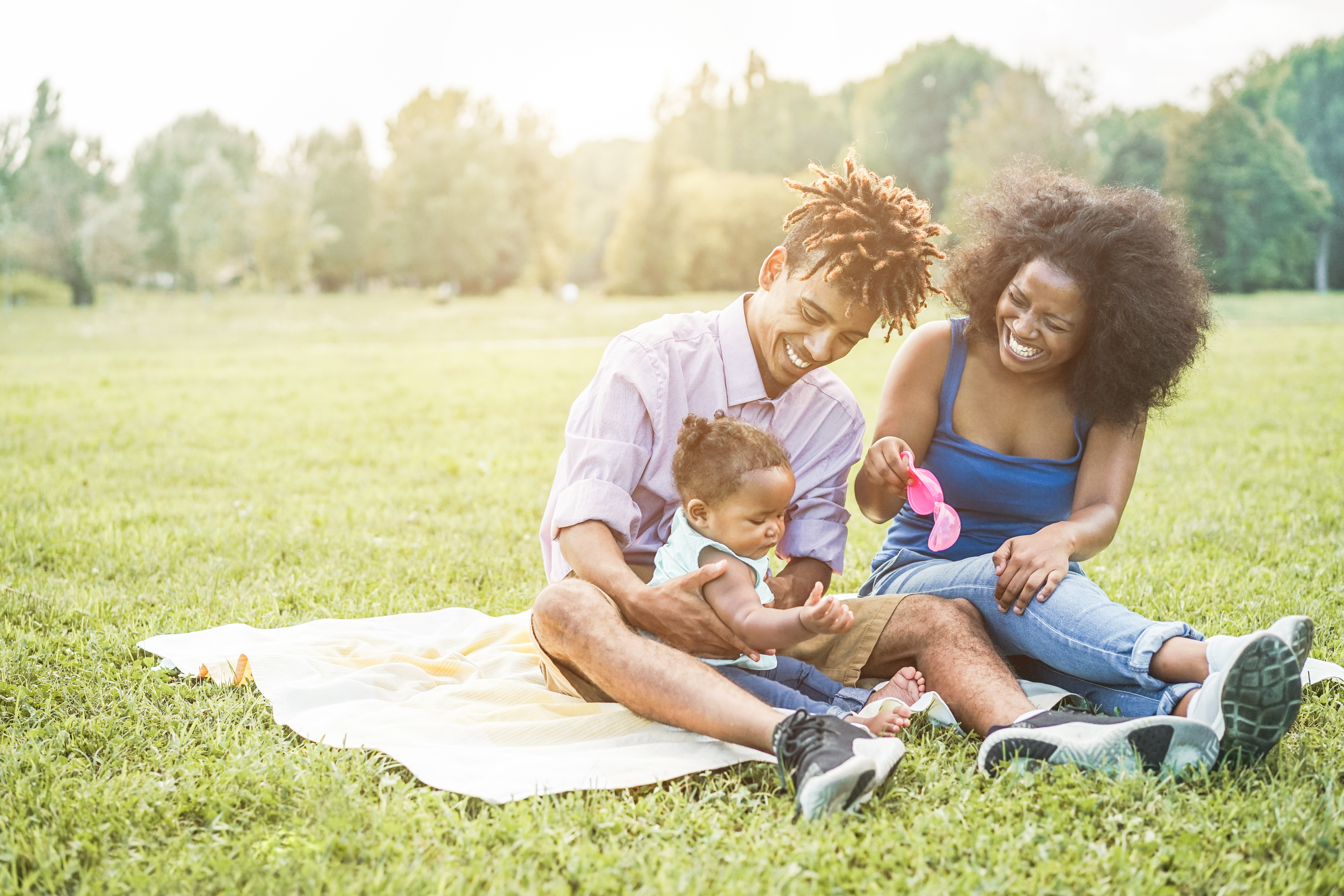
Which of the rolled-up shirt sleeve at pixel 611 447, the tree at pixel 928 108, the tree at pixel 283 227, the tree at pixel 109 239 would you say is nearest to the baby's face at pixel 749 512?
the rolled-up shirt sleeve at pixel 611 447

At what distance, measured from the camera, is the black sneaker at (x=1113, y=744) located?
96.7 inches

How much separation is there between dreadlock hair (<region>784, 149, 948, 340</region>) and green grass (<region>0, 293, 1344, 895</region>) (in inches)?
51.5

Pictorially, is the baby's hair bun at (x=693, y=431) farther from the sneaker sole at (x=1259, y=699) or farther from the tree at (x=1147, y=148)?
the tree at (x=1147, y=148)

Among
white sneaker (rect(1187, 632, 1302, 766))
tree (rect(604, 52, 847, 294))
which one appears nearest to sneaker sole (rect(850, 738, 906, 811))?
white sneaker (rect(1187, 632, 1302, 766))

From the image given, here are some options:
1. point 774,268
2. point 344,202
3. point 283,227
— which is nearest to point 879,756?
point 774,268

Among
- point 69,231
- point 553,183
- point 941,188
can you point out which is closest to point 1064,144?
point 941,188

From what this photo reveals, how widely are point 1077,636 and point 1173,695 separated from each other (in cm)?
28

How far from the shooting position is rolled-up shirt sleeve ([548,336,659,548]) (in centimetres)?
297

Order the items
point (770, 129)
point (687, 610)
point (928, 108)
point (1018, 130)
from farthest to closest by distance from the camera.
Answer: point (770, 129)
point (928, 108)
point (1018, 130)
point (687, 610)

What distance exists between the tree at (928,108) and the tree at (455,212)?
751 inches

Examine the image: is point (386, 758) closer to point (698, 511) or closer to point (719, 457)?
point (698, 511)

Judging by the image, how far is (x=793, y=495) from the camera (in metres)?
3.21

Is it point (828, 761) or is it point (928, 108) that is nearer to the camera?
point (828, 761)

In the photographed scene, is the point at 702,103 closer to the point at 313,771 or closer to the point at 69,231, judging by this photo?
the point at 69,231
